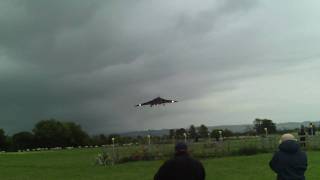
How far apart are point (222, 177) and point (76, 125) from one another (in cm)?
9772

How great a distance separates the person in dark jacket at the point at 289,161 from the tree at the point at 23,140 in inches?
3868

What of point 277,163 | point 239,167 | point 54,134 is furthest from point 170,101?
point 54,134

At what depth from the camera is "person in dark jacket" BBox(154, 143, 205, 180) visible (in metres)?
8.03

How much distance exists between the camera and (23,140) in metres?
108

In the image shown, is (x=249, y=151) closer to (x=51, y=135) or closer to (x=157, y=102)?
(x=157, y=102)

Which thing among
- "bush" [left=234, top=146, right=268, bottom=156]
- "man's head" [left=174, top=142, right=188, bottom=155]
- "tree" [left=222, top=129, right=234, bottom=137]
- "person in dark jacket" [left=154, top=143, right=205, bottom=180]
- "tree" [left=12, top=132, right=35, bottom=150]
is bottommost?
"person in dark jacket" [left=154, top=143, right=205, bottom=180]

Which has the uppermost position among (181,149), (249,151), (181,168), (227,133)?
(227,133)

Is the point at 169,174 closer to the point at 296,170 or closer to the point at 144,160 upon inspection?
the point at 296,170

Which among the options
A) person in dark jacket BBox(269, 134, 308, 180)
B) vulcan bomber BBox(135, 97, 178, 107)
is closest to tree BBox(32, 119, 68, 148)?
vulcan bomber BBox(135, 97, 178, 107)

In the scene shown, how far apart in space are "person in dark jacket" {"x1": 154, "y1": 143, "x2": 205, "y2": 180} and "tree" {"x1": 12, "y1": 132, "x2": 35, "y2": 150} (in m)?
98.8

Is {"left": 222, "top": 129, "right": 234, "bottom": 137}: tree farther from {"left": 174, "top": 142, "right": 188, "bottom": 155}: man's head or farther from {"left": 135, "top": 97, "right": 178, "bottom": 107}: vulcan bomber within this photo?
{"left": 174, "top": 142, "right": 188, "bottom": 155}: man's head

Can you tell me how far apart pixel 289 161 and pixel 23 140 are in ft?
336

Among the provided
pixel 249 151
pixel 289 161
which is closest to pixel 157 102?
pixel 249 151

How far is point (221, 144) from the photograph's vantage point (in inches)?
1368
